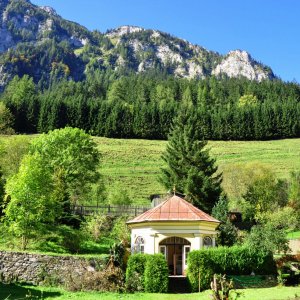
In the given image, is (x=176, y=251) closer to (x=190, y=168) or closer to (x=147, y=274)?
(x=147, y=274)

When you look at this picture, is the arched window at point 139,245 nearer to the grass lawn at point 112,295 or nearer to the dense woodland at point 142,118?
the grass lawn at point 112,295

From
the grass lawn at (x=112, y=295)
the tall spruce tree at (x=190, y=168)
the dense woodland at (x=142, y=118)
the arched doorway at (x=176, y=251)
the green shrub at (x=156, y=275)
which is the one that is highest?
the dense woodland at (x=142, y=118)

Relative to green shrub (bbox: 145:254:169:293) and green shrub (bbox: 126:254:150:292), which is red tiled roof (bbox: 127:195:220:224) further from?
green shrub (bbox: 145:254:169:293)

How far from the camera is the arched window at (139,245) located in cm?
→ 2991

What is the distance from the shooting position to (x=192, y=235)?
28.8 meters

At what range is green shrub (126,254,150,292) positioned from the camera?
2425 centimetres

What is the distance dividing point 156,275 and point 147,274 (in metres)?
0.47

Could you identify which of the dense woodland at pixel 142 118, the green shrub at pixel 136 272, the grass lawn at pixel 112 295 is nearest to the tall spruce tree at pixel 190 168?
the green shrub at pixel 136 272

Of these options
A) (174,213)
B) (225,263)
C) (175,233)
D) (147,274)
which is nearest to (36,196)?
(174,213)

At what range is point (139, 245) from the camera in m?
30.2

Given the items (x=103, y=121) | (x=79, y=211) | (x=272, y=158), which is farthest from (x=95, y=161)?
(x=103, y=121)

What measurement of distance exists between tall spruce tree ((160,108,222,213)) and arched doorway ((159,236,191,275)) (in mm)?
17752

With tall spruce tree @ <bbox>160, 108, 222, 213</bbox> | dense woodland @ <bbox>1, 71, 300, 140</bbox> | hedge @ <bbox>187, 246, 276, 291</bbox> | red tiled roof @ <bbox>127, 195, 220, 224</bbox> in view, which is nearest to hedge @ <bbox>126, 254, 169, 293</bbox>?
hedge @ <bbox>187, 246, 276, 291</bbox>

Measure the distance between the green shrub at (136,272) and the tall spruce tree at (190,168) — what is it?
74.2ft
